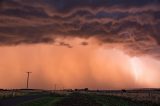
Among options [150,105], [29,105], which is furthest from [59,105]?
[150,105]

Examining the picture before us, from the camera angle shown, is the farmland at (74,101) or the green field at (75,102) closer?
the green field at (75,102)

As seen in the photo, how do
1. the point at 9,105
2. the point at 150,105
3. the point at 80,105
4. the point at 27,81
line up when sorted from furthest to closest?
the point at 27,81 → the point at 150,105 → the point at 80,105 → the point at 9,105

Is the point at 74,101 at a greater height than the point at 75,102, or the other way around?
the point at 74,101

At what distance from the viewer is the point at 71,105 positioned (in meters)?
46.0

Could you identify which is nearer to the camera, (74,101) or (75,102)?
(75,102)

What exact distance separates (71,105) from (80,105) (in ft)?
4.44

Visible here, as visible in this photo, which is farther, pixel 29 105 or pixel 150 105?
pixel 150 105

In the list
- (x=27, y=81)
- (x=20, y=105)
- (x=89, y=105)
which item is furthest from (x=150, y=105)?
(x=27, y=81)

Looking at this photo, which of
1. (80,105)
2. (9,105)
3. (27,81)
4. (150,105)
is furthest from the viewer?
(27,81)

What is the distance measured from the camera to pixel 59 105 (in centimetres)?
4488

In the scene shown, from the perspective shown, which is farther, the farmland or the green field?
the farmland

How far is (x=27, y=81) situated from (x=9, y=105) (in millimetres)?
151809

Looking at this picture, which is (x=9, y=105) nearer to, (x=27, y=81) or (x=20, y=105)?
(x=20, y=105)

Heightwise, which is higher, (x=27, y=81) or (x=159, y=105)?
(x=27, y=81)
